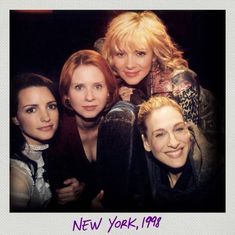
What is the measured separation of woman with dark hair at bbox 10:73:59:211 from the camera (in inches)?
67.1

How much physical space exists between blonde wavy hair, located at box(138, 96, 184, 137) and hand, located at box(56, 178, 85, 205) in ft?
1.05

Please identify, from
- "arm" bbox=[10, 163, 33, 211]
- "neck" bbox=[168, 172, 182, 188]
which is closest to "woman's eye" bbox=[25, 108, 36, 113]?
"arm" bbox=[10, 163, 33, 211]

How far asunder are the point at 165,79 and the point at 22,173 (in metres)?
0.67

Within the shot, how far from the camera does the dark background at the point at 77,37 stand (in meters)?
1.71

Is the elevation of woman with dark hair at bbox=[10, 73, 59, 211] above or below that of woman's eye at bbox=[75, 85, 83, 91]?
below

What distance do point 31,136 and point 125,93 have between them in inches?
15.8

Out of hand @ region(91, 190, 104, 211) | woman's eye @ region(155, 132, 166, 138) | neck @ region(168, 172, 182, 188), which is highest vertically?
woman's eye @ region(155, 132, 166, 138)

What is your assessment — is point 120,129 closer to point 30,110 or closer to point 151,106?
point 151,106

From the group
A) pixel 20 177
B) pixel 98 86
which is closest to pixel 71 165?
pixel 20 177

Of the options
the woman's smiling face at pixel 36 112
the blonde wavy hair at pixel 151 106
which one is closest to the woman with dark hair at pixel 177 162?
the blonde wavy hair at pixel 151 106

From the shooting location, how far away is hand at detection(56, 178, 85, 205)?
5.62 feet

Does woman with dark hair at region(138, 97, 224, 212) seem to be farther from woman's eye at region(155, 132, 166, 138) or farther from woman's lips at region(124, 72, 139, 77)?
woman's lips at region(124, 72, 139, 77)

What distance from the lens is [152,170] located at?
1714mm

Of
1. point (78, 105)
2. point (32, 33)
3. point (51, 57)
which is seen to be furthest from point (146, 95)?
point (32, 33)
